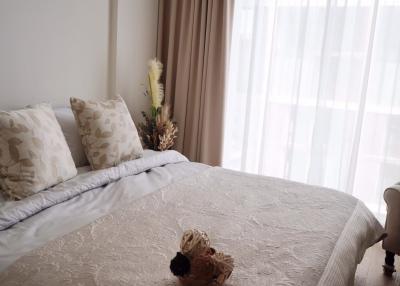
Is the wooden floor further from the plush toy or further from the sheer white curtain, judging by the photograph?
the plush toy

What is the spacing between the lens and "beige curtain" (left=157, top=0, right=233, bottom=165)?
329 cm

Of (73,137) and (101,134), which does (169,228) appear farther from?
(73,137)

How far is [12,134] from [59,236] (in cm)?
62

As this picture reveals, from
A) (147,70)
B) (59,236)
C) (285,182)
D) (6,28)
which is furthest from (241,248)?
(147,70)

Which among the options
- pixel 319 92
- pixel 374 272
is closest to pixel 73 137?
pixel 319 92

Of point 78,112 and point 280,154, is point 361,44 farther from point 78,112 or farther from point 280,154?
point 78,112

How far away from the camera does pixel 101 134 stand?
7.25 feet

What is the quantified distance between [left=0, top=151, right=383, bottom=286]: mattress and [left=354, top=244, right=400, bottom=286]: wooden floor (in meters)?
0.49

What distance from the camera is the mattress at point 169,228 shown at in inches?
47.7

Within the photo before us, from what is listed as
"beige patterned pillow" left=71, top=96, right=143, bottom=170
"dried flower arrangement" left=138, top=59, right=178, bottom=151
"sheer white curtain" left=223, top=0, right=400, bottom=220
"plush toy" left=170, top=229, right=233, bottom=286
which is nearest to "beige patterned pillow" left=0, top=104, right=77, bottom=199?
"beige patterned pillow" left=71, top=96, right=143, bottom=170

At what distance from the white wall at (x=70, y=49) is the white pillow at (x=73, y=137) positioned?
0.29m

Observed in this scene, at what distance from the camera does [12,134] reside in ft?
5.71

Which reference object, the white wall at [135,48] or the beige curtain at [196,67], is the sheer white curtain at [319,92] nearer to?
the beige curtain at [196,67]

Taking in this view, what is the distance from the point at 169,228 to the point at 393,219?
157cm
